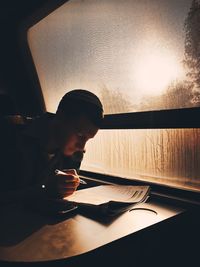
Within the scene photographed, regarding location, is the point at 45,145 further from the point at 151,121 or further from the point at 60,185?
the point at 151,121

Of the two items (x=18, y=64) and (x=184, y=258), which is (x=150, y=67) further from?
(x=18, y=64)

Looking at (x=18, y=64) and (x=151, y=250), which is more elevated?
(x=18, y=64)

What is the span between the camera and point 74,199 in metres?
1.29

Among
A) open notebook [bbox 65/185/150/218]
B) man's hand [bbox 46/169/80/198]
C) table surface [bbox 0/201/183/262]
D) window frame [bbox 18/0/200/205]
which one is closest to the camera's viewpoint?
table surface [bbox 0/201/183/262]

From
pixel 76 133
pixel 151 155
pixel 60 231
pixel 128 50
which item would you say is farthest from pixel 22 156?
pixel 128 50

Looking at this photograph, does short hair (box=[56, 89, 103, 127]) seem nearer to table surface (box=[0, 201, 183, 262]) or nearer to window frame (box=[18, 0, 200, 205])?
window frame (box=[18, 0, 200, 205])

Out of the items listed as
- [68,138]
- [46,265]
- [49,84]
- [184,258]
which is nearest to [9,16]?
[49,84]

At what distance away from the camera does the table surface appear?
2.74 feet

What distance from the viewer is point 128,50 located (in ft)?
5.86

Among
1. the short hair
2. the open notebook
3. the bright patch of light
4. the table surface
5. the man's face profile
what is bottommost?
the table surface

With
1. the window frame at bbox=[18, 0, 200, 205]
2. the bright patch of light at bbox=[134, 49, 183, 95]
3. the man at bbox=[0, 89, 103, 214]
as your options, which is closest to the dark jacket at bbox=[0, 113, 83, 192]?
the man at bbox=[0, 89, 103, 214]

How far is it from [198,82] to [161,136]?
453mm

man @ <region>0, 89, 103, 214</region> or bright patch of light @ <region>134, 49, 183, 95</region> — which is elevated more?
bright patch of light @ <region>134, 49, 183, 95</region>

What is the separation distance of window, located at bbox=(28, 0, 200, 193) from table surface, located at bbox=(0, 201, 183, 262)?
0.47 metres
